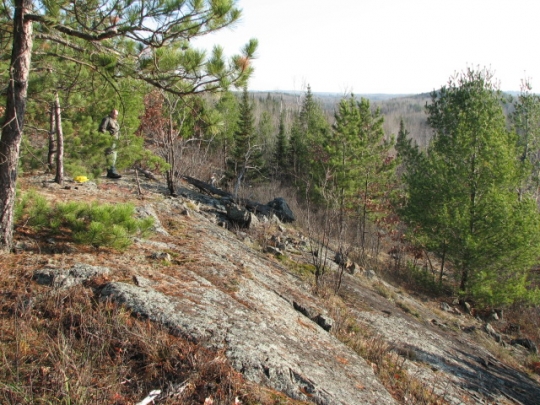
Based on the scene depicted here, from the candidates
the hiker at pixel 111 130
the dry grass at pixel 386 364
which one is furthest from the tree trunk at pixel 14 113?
the dry grass at pixel 386 364

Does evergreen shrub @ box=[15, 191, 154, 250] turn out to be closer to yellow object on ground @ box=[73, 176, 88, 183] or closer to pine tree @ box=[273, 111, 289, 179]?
yellow object on ground @ box=[73, 176, 88, 183]

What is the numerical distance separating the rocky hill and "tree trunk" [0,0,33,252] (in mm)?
484

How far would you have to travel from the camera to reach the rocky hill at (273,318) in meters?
3.19

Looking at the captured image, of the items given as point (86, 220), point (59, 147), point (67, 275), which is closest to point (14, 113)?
point (86, 220)

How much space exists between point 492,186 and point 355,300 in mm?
7368

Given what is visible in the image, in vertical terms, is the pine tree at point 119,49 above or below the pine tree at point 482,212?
above

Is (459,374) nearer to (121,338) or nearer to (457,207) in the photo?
(121,338)

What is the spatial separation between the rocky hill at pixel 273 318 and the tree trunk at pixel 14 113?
19.0 inches

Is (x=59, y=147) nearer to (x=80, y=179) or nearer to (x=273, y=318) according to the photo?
(x=80, y=179)

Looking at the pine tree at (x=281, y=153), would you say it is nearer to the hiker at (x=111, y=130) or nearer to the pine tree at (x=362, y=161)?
the pine tree at (x=362, y=161)

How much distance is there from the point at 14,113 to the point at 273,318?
331cm

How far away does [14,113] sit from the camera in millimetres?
3549

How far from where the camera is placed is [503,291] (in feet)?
39.7

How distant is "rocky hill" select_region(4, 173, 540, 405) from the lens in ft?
10.5
